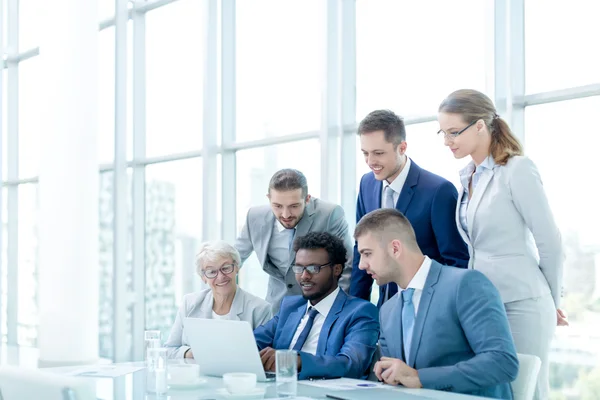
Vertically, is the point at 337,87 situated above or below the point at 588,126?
above

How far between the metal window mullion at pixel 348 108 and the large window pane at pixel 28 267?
4.99m

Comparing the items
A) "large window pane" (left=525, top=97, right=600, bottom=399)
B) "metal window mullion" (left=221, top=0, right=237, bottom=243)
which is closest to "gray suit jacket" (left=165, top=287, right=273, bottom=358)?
"large window pane" (left=525, top=97, right=600, bottom=399)

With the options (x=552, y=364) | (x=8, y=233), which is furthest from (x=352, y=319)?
(x=8, y=233)

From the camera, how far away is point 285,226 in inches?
154

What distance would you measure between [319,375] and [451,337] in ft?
1.66

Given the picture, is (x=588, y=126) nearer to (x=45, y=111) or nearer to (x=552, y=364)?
(x=552, y=364)

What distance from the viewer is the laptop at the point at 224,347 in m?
2.74

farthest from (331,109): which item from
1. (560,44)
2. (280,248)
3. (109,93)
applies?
(109,93)

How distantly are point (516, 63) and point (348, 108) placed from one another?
1.40m

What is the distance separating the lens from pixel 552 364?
4.25m

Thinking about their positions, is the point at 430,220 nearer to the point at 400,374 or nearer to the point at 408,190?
the point at 408,190

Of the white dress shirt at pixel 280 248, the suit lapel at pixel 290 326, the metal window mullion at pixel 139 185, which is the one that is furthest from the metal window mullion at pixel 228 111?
the suit lapel at pixel 290 326

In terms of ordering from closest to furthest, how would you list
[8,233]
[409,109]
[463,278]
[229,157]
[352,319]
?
[463,278] < [352,319] < [409,109] < [229,157] < [8,233]

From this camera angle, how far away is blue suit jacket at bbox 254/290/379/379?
9.43ft
